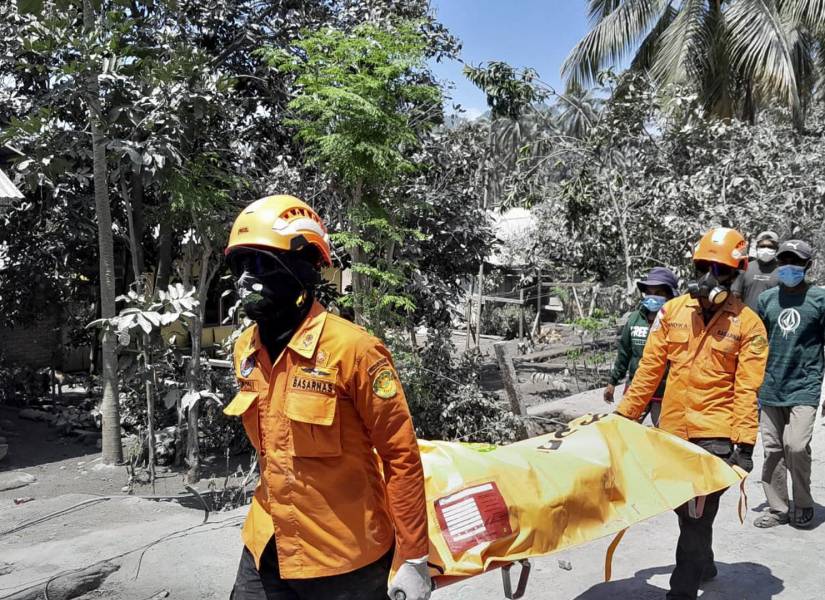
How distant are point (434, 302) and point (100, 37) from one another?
5.69m

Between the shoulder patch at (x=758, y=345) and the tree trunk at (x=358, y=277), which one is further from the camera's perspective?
the tree trunk at (x=358, y=277)

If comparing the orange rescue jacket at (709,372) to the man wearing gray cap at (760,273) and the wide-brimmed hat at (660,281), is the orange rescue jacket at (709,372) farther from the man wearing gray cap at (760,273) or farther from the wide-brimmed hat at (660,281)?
the man wearing gray cap at (760,273)

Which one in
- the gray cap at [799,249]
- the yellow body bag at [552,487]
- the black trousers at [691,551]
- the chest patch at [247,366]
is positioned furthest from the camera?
the gray cap at [799,249]

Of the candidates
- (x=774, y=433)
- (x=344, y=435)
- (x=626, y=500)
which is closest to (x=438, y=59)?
(x=774, y=433)

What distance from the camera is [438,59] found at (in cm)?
1156

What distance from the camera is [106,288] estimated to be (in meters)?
8.63

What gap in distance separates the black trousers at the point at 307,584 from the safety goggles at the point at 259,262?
85cm

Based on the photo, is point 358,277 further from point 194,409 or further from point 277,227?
point 277,227

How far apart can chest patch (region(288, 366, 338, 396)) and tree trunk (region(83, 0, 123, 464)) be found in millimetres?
6425

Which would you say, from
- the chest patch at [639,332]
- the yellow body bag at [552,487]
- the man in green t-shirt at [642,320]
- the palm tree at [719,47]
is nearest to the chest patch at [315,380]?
the yellow body bag at [552,487]

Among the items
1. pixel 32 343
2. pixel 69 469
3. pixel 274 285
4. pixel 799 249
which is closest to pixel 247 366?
pixel 274 285

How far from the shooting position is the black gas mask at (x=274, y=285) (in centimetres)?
238

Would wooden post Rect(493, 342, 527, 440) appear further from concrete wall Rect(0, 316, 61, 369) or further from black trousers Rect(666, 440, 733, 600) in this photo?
concrete wall Rect(0, 316, 61, 369)

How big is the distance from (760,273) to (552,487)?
195 inches
